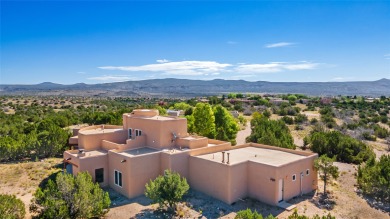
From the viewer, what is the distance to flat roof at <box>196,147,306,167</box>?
21.7 metres

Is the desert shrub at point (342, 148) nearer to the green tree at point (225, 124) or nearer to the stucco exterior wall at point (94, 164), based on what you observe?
the green tree at point (225, 124)

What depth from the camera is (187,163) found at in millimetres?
23188

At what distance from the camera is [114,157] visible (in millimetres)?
22594

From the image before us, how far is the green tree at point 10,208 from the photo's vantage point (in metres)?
15.6

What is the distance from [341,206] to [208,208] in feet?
29.6

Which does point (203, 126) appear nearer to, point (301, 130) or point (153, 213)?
point (153, 213)

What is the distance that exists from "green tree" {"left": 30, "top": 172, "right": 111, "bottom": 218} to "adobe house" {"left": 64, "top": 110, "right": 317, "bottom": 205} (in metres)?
3.75

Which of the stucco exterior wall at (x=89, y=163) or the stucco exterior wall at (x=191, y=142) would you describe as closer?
the stucco exterior wall at (x=89, y=163)

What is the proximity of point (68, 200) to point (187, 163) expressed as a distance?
29.6ft

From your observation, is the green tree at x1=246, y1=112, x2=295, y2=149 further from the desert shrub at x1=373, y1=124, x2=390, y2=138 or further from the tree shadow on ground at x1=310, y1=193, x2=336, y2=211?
the desert shrub at x1=373, y1=124, x2=390, y2=138

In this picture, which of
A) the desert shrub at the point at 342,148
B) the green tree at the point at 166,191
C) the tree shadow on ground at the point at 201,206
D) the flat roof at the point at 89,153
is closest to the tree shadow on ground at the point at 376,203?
the tree shadow on ground at the point at 201,206

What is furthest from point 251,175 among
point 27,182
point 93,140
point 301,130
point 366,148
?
point 301,130

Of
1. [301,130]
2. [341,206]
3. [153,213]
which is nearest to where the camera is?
[153,213]

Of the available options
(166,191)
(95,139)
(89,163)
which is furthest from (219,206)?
(95,139)
